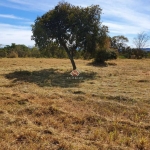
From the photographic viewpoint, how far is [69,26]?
364 inches

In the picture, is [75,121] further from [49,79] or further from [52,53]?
[52,53]

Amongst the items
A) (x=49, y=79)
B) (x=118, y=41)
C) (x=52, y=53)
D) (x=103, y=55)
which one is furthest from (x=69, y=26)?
(x=118, y=41)

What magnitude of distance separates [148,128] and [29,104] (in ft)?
7.89

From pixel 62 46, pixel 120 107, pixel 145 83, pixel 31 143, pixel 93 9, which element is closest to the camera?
pixel 31 143

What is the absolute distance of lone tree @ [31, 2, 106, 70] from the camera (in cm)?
911

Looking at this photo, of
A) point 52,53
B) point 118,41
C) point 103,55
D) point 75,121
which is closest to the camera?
point 75,121

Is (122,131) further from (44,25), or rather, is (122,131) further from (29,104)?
(44,25)

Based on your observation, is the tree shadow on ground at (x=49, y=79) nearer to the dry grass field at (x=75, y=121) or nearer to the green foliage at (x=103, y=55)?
the dry grass field at (x=75, y=121)

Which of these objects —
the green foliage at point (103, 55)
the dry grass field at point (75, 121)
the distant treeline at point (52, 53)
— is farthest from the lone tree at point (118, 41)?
the dry grass field at point (75, 121)

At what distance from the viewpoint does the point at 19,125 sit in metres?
3.19

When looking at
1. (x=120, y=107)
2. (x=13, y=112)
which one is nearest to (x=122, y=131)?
(x=120, y=107)

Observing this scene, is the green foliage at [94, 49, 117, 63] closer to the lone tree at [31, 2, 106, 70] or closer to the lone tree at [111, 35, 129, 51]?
the lone tree at [31, 2, 106, 70]

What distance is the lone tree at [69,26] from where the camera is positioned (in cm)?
911

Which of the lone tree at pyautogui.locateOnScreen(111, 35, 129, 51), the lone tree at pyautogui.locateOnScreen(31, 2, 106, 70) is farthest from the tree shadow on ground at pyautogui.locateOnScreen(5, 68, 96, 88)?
the lone tree at pyautogui.locateOnScreen(111, 35, 129, 51)
